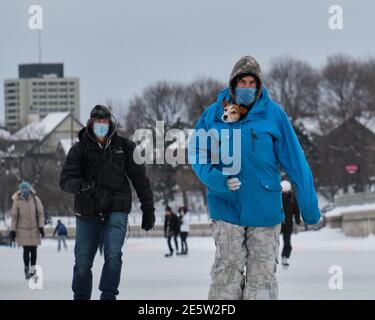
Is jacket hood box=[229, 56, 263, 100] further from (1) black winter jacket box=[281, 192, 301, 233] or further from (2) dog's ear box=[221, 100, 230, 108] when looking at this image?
(1) black winter jacket box=[281, 192, 301, 233]

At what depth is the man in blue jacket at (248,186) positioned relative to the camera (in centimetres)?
854

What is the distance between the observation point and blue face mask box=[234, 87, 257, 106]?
877 centimetres

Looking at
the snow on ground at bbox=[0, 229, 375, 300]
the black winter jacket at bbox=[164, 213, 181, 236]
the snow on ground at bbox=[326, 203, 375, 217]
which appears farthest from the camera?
the snow on ground at bbox=[326, 203, 375, 217]

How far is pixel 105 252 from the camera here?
10414 millimetres

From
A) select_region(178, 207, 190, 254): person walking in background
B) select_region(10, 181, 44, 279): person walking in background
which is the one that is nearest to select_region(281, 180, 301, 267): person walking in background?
select_region(10, 181, 44, 279): person walking in background

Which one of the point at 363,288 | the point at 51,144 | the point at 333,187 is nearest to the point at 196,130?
the point at 363,288

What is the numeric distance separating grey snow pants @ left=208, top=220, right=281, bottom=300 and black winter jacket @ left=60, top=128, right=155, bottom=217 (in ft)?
6.66

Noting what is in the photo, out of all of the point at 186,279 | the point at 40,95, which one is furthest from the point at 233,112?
the point at 40,95

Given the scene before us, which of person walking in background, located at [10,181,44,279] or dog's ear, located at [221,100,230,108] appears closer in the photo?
dog's ear, located at [221,100,230,108]

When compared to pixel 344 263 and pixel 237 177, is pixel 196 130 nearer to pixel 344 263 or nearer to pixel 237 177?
pixel 237 177

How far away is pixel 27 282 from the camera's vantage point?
55.8 feet

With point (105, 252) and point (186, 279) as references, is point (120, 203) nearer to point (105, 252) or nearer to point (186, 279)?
point (105, 252)

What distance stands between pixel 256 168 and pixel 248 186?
13 centimetres

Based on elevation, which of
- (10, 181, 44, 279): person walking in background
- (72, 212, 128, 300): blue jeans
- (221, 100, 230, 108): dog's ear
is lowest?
(10, 181, 44, 279): person walking in background
